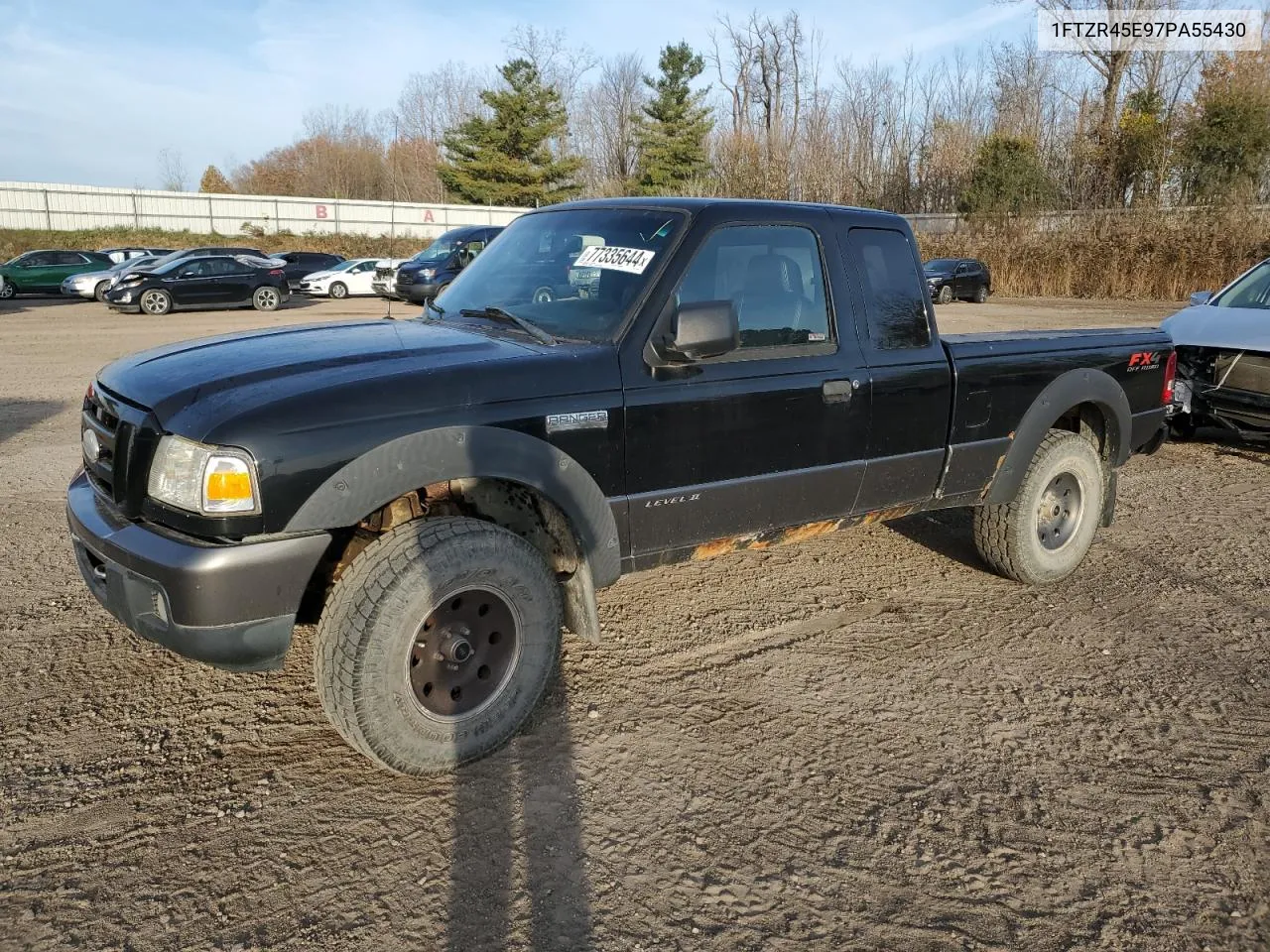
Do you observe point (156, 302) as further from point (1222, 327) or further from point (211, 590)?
point (211, 590)

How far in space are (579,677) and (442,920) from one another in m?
1.52

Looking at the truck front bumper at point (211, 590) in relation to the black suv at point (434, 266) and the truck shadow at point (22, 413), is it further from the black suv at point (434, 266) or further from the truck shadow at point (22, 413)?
the black suv at point (434, 266)

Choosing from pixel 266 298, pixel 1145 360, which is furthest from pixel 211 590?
pixel 266 298

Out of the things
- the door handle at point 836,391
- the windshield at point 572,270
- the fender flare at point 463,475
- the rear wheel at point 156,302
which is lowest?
the fender flare at point 463,475

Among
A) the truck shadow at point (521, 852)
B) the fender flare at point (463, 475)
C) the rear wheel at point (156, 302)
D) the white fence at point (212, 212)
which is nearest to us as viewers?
the truck shadow at point (521, 852)

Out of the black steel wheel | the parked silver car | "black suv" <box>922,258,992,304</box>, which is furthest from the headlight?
"black suv" <box>922,258,992,304</box>

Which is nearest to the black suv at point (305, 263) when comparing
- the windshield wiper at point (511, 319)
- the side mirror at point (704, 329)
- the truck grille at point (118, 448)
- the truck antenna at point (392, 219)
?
the truck antenna at point (392, 219)

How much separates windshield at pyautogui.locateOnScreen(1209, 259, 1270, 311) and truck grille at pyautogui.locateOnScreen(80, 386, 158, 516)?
9329mm

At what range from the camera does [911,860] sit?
9.12 ft

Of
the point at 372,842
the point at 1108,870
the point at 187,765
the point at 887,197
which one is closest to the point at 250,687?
the point at 187,765

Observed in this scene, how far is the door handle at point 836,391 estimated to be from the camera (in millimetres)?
3955

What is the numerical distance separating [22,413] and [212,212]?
38414mm

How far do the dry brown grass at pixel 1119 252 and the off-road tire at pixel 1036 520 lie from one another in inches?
968

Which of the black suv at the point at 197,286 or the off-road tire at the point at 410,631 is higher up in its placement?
the black suv at the point at 197,286
